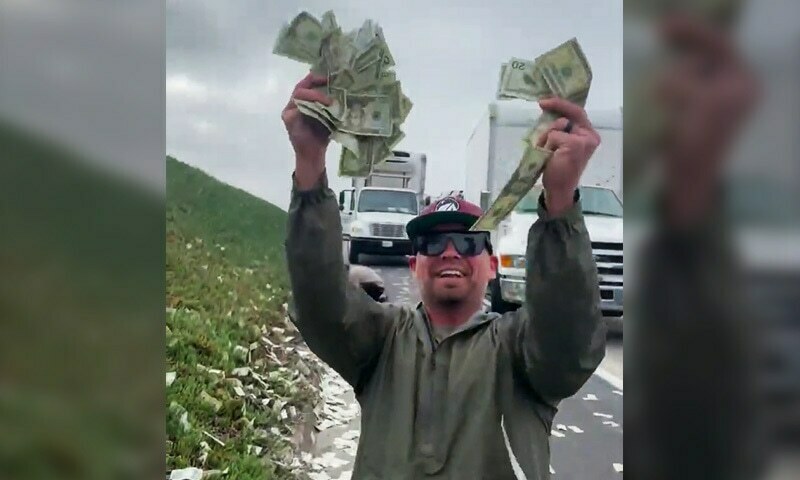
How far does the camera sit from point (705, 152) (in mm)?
1231

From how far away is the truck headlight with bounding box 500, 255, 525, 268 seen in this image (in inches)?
64.7

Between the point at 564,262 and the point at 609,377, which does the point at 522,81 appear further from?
the point at 609,377

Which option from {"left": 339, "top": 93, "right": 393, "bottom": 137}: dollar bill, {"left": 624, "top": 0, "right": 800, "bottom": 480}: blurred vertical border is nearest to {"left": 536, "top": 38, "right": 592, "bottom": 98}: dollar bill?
{"left": 624, "top": 0, "right": 800, "bottom": 480}: blurred vertical border

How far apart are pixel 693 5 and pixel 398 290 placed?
100 cm

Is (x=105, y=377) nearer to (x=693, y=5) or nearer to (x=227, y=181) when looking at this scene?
(x=227, y=181)

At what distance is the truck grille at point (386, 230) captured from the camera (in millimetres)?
2113

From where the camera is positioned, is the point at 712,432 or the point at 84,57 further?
the point at 84,57

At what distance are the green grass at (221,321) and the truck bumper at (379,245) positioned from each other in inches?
12.2

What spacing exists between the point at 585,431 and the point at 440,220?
3.11 ft

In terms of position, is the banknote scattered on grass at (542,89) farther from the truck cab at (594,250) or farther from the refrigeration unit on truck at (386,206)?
the refrigeration unit on truck at (386,206)

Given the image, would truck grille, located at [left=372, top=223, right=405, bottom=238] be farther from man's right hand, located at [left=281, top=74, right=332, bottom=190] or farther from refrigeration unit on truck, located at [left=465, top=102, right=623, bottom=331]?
man's right hand, located at [left=281, top=74, right=332, bottom=190]

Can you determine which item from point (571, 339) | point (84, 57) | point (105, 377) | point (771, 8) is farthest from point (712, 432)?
point (84, 57)

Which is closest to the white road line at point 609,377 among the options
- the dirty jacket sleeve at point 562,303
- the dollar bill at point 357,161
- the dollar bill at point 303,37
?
the dirty jacket sleeve at point 562,303

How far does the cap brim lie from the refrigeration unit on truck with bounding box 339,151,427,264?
0.43 m
